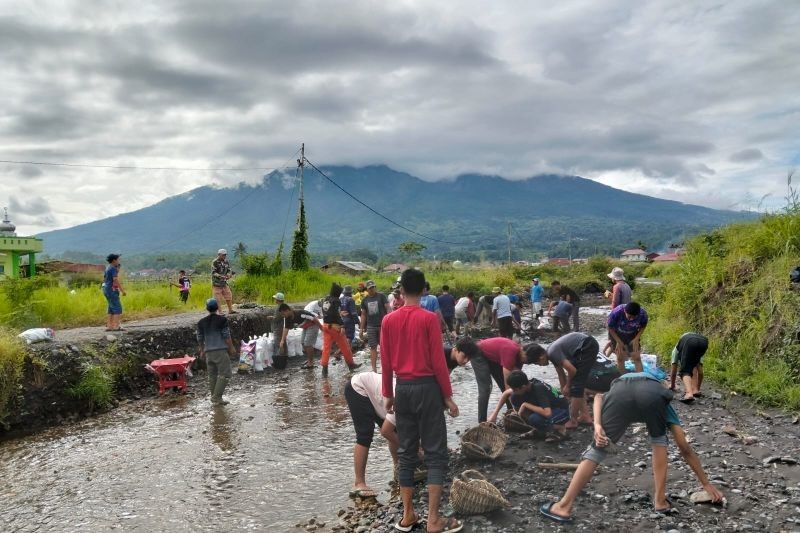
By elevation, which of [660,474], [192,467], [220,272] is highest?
[220,272]

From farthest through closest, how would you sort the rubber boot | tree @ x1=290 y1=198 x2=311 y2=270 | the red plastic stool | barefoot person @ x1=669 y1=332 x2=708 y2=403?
tree @ x1=290 y1=198 x2=311 y2=270 → the red plastic stool → the rubber boot → barefoot person @ x1=669 y1=332 x2=708 y2=403

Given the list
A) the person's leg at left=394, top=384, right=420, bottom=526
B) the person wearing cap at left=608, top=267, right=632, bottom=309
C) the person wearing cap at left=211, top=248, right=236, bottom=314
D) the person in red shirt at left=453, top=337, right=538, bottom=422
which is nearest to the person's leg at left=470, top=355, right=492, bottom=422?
the person in red shirt at left=453, top=337, right=538, bottom=422

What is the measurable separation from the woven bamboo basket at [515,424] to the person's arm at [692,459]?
8.98ft

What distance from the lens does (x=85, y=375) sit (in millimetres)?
10164

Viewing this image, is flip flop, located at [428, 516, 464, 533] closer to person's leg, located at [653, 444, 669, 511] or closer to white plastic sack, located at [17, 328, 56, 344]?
person's leg, located at [653, 444, 669, 511]

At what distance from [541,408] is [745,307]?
17.6 ft

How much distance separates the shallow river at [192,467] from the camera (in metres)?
5.85

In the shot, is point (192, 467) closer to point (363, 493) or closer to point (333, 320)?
point (363, 493)

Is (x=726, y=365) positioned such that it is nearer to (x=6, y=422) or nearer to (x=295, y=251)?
(x=6, y=422)

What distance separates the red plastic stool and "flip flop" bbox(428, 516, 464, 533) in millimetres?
8299

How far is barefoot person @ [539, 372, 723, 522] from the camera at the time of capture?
15.2 feet

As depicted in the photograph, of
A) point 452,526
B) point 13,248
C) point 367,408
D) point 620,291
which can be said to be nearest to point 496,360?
point 367,408

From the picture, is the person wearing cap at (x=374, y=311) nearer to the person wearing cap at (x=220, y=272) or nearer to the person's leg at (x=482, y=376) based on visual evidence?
the person's leg at (x=482, y=376)

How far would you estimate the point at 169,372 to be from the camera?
11.5 metres
